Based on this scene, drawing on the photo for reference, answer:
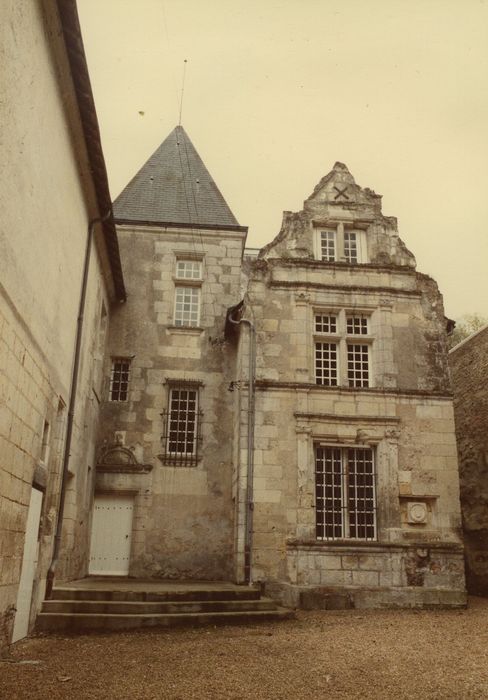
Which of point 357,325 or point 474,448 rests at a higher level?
point 357,325

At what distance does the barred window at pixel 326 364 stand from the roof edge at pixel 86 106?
4.69 metres

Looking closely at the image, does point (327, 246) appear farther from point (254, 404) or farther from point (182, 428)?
point (182, 428)

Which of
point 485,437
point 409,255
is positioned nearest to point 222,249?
point 409,255

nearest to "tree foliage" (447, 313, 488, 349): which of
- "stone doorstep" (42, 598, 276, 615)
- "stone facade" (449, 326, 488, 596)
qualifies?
"stone facade" (449, 326, 488, 596)

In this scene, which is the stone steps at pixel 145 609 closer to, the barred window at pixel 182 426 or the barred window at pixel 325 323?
the barred window at pixel 182 426

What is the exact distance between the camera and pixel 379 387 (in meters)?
12.6

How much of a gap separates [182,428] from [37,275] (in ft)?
23.6

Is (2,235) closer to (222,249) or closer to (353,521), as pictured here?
(353,521)

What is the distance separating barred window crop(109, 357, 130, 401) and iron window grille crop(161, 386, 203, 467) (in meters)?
1.03

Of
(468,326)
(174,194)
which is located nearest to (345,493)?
(174,194)

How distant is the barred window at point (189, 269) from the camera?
15.4 meters

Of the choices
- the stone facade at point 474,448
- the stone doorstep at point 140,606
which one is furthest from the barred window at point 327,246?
the stone doorstep at point 140,606

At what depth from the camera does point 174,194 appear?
16562 millimetres

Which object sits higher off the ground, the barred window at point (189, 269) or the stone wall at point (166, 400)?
the barred window at point (189, 269)
